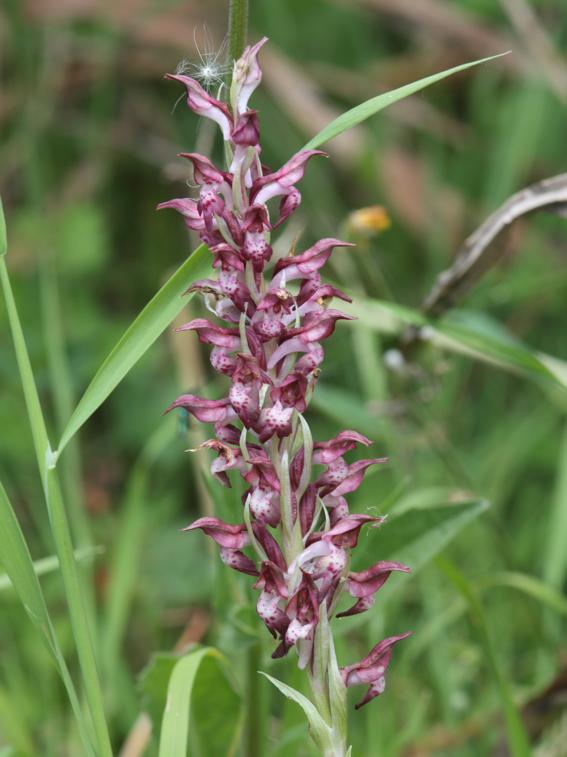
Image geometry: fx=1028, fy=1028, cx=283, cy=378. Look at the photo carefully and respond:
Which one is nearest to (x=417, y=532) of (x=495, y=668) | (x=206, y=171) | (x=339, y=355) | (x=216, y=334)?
(x=495, y=668)

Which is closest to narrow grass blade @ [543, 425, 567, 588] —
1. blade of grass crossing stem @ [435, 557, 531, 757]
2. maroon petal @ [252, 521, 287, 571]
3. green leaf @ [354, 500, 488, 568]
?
blade of grass crossing stem @ [435, 557, 531, 757]

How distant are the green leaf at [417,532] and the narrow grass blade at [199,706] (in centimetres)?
29

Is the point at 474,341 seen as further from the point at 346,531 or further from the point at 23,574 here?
the point at 23,574

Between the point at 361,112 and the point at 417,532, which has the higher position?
the point at 361,112

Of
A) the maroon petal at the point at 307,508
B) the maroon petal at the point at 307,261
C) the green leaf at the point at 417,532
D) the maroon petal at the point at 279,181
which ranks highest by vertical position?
the maroon petal at the point at 279,181

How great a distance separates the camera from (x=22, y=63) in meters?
3.45

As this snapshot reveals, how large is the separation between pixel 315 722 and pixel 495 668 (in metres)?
0.64

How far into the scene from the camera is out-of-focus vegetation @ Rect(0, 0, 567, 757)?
2.06m

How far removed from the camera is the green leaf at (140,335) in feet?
4.04

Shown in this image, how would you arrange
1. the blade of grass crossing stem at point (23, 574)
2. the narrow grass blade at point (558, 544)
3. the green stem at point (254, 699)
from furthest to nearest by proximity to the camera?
the narrow grass blade at point (558, 544) → the green stem at point (254, 699) → the blade of grass crossing stem at point (23, 574)

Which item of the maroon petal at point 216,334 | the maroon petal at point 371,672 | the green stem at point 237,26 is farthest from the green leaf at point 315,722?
the green stem at point 237,26

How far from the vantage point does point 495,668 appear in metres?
1.65

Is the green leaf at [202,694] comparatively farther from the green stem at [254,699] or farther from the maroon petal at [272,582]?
the maroon petal at [272,582]

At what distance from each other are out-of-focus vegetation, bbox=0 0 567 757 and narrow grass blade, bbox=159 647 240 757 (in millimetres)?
33
